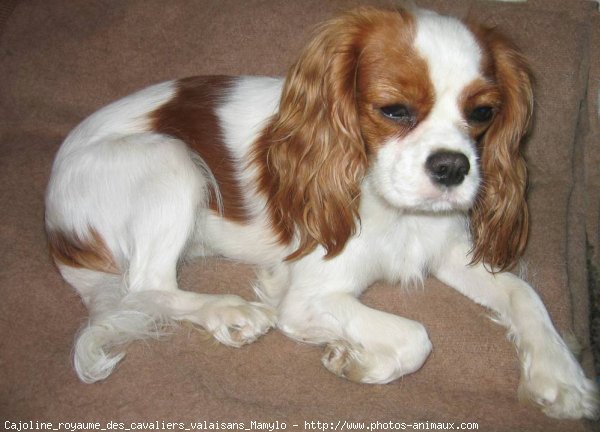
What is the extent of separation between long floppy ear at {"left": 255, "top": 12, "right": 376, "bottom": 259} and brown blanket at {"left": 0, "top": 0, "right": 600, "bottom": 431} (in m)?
0.49

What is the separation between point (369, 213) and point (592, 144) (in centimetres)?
142

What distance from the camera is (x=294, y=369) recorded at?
224cm

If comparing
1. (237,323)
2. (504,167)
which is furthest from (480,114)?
(237,323)

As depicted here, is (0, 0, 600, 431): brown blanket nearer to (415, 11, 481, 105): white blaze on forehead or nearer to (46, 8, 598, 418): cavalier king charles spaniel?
(46, 8, 598, 418): cavalier king charles spaniel

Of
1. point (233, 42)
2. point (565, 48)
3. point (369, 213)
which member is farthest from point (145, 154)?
point (565, 48)

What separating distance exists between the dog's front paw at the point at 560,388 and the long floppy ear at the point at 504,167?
471 mm

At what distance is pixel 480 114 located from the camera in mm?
2061

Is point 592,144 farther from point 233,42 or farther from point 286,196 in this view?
point 233,42

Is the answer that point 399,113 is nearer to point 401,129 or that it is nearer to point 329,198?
point 401,129

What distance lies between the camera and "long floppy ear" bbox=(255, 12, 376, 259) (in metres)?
2.12

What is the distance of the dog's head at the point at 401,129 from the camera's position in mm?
1933

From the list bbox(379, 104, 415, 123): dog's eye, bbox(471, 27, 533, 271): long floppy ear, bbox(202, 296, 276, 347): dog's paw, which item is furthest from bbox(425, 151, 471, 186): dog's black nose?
bbox(202, 296, 276, 347): dog's paw

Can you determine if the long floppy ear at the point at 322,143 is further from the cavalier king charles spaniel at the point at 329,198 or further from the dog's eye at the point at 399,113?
the dog's eye at the point at 399,113

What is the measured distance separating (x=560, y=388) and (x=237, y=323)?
1.16 metres
